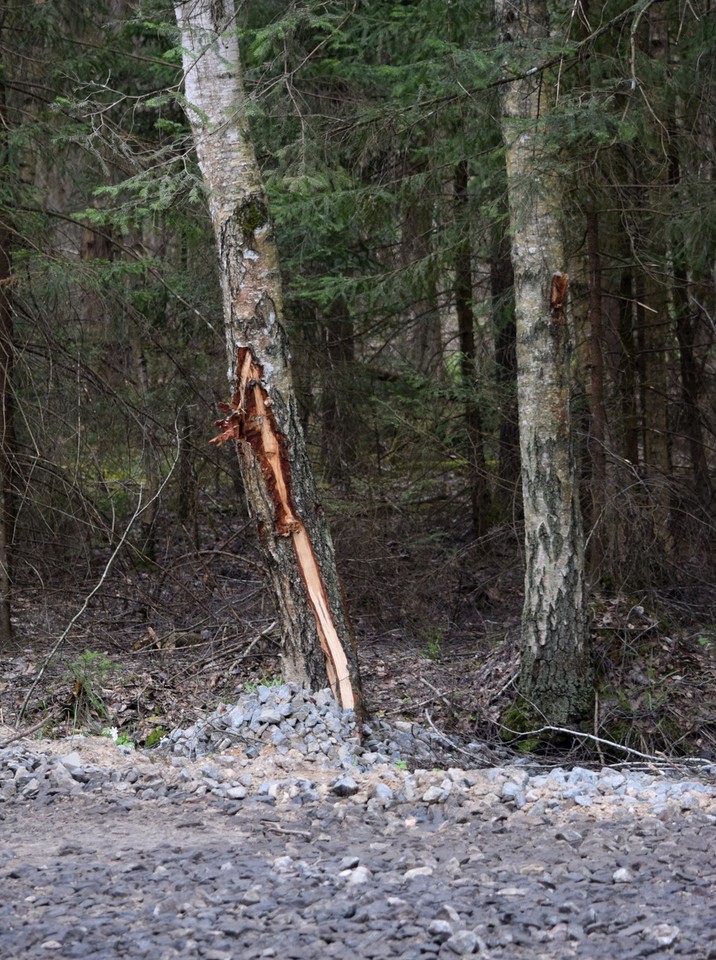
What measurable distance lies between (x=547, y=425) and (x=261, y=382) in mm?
2214

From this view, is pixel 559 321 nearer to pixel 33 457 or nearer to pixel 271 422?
pixel 271 422

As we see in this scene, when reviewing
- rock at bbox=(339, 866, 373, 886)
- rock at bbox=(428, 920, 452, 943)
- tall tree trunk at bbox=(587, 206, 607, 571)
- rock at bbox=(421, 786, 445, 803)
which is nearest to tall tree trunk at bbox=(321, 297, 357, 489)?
tall tree trunk at bbox=(587, 206, 607, 571)

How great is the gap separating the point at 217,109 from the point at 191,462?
4.69m

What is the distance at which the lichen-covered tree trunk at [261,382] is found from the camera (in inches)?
257

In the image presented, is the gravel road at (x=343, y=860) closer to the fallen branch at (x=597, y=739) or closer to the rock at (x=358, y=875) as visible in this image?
the rock at (x=358, y=875)

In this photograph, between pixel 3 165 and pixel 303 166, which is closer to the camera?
pixel 303 166

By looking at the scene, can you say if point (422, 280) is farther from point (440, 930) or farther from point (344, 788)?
point (440, 930)

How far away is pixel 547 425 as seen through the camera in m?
7.16

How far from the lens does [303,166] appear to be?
6703mm

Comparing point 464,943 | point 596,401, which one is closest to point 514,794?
point 464,943

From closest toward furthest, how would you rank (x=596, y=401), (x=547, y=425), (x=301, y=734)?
(x=301, y=734)
(x=547, y=425)
(x=596, y=401)

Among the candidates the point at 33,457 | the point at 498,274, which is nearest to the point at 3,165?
the point at 33,457

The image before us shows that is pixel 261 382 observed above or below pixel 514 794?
above

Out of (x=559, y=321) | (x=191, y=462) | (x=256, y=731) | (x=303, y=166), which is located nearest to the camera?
(x=256, y=731)
